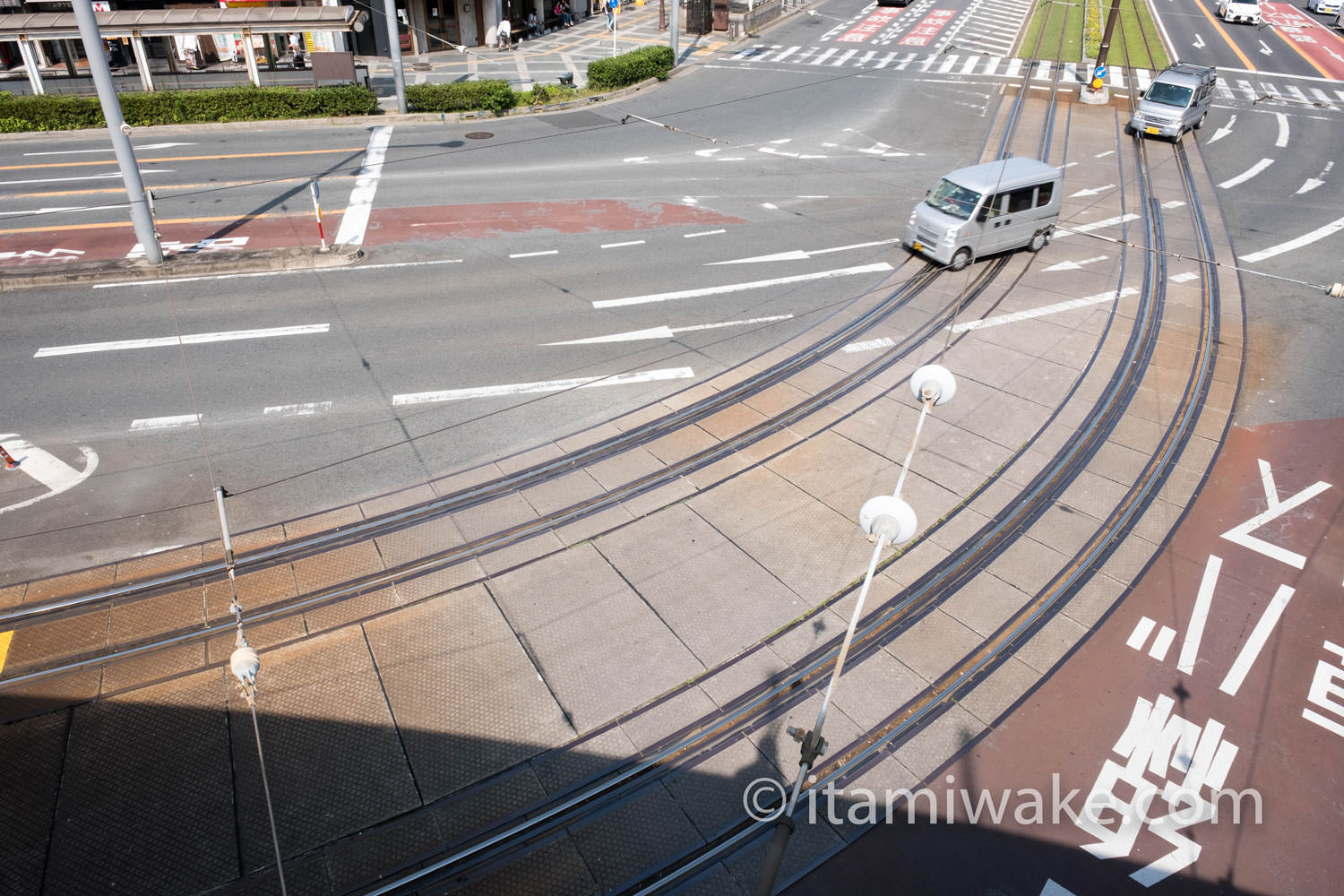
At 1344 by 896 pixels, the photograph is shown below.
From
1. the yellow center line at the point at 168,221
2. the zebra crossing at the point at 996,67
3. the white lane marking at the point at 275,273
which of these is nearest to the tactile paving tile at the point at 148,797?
the white lane marking at the point at 275,273

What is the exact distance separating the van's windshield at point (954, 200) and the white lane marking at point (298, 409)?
1467 cm

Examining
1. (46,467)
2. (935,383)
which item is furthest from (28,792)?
(935,383)

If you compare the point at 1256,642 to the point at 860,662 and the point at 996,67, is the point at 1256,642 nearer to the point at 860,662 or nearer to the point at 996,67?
the point at 860,662

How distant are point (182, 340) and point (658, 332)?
376 inches

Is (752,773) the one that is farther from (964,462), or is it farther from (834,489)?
(964,462)

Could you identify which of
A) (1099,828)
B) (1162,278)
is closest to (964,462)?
(1099,828)

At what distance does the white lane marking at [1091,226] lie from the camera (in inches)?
856

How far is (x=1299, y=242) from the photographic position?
21656mm

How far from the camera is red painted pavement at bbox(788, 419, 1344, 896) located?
7.28 metres

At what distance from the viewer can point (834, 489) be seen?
12.0 meters

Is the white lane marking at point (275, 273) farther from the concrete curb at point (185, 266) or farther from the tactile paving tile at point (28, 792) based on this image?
the tactile paving tile at point (28, 792)

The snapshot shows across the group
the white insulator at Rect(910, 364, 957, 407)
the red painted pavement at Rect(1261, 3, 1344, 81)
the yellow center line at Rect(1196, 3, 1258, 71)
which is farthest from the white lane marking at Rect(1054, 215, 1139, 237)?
the red painted pavement at Rect(1261, 3, 1344, 81)

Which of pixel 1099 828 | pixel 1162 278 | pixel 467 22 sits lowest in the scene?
pixel 1099 828

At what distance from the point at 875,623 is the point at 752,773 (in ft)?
8.88
